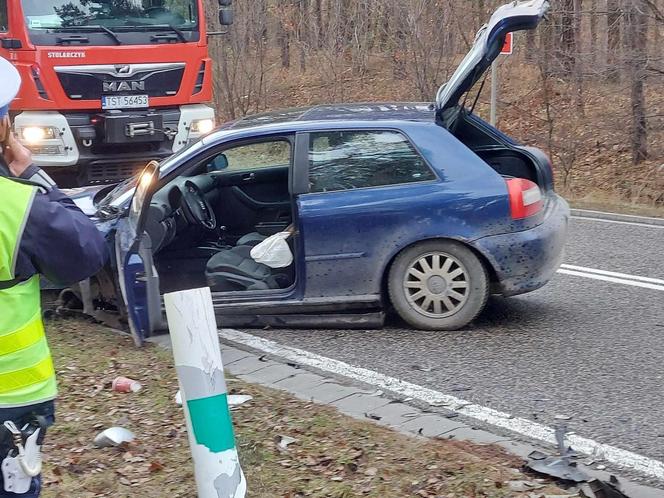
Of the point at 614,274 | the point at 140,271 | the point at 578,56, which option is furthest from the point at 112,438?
the point at 578,56

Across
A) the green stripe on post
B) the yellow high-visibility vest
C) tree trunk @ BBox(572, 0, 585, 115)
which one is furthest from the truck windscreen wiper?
the yellow high-visibility vest

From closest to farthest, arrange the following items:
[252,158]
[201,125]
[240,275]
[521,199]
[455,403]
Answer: [455,403], [521,199], [240,275], [252,158], [201,125]

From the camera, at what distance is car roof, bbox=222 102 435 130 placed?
22.9 feet

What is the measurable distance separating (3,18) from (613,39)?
9945 mm

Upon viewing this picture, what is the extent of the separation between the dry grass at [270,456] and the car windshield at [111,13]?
6957 millimetres

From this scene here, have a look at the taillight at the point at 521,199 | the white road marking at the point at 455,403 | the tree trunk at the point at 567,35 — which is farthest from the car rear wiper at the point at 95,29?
the tree trunk at the point at 567,35

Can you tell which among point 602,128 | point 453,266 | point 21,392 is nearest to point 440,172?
point 453,266

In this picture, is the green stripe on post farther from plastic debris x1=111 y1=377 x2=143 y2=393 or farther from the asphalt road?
the asphalt road

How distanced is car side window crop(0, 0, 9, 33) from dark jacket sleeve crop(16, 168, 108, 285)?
9045 millimetres

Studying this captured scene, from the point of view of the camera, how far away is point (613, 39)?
15.9m

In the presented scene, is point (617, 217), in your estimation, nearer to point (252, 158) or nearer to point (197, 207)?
point (252, 158)

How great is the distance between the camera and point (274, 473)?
4301 millimetres

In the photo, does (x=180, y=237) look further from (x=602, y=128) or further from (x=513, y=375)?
(x=602, y=128)

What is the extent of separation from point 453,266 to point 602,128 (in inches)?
476
